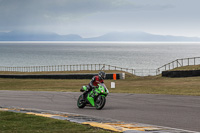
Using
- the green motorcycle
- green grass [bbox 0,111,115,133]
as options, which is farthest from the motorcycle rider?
green grass [bbox 0,111,115,133]

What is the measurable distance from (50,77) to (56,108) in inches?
1306

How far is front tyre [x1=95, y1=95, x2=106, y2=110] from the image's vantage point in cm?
1388

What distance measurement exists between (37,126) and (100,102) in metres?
Answer: 4.55

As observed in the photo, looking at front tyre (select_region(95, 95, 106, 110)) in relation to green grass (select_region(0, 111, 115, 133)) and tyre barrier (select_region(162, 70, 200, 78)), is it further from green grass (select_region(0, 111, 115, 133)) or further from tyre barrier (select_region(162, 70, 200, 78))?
tyre barrier (select_region(162, 70, 200, 78))

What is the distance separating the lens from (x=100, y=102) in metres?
13.9

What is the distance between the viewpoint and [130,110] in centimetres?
1368

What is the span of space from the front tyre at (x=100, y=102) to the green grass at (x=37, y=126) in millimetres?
3122

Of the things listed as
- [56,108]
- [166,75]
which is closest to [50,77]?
[166,75]

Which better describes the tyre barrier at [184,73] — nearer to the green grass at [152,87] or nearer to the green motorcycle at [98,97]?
the green grass at [152,87]

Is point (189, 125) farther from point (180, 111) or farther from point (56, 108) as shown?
point (56, 108)

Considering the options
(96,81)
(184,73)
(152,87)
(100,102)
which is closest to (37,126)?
(96,81)

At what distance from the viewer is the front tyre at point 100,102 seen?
45.5 ft

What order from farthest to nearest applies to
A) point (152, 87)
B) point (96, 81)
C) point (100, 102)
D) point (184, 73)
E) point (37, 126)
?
point (184, 73) < point (152, 87) < point (100, 102) < point (96, 81) < point (37, 126)

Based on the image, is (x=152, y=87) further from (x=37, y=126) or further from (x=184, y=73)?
(x=37, y=126)
